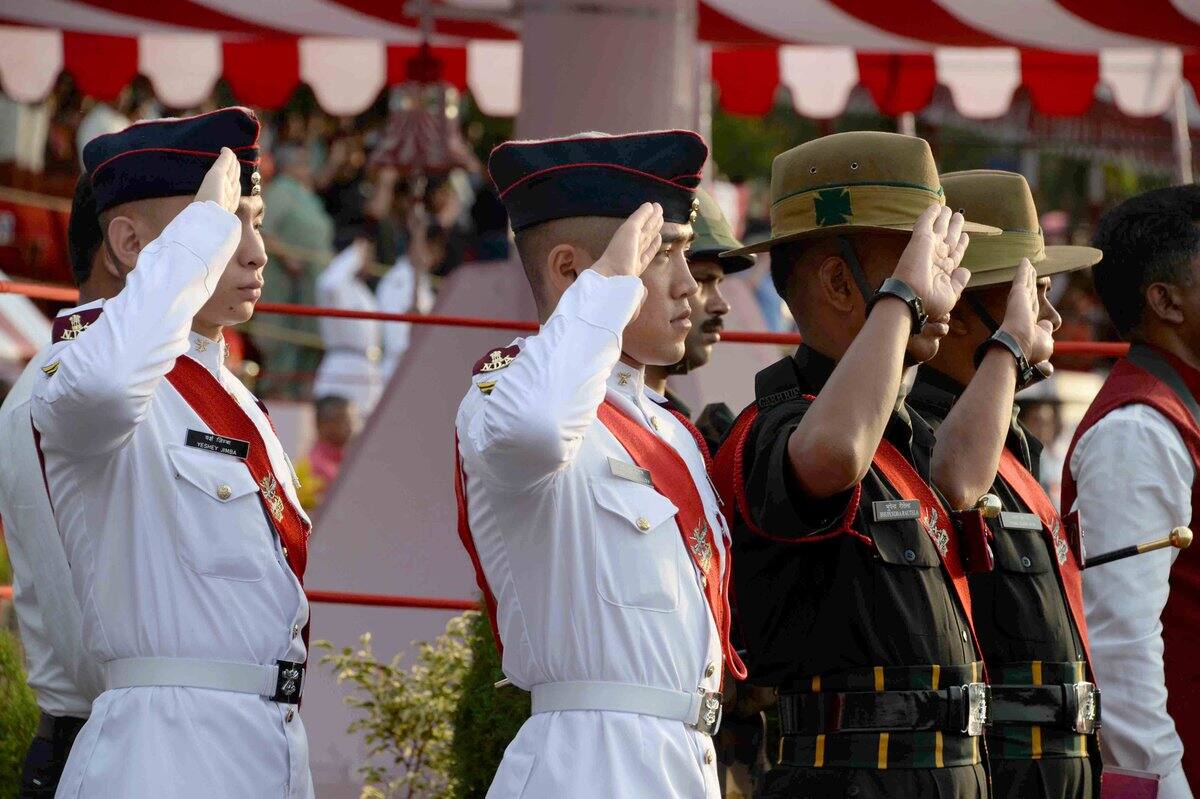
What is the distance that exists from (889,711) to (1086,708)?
0.50 m

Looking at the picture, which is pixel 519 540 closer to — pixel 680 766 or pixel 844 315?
pixel 680 766

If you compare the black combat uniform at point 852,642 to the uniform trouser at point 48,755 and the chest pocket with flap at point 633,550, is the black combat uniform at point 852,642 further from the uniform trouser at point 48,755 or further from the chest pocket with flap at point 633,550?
the uniform trouser at point 48,755

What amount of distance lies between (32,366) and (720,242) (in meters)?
1.54

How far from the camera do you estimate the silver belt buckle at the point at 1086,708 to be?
313 cm

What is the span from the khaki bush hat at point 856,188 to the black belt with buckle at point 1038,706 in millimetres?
745

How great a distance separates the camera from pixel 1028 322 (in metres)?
3.13

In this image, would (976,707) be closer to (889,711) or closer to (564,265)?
(889,711)

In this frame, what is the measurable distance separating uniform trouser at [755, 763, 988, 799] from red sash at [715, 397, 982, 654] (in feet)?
0.75

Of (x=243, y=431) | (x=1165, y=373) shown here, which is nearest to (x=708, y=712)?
(x=243, y=431)

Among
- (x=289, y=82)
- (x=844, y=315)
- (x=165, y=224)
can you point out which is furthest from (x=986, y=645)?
(x=289, y=82)

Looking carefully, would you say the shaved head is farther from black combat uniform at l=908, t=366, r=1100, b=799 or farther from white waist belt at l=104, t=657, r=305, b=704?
black combat uniform at l=908, t=366, r=1100, b=799

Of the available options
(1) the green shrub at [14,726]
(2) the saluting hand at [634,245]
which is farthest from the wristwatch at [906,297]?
(1) the green shrub at [14,726]

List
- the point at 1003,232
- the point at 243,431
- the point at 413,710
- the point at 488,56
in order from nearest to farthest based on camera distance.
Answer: the point at 243,431 → the point at 1003,232 → the point at 413,710 → the point at 488,56

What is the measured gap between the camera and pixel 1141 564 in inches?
133
